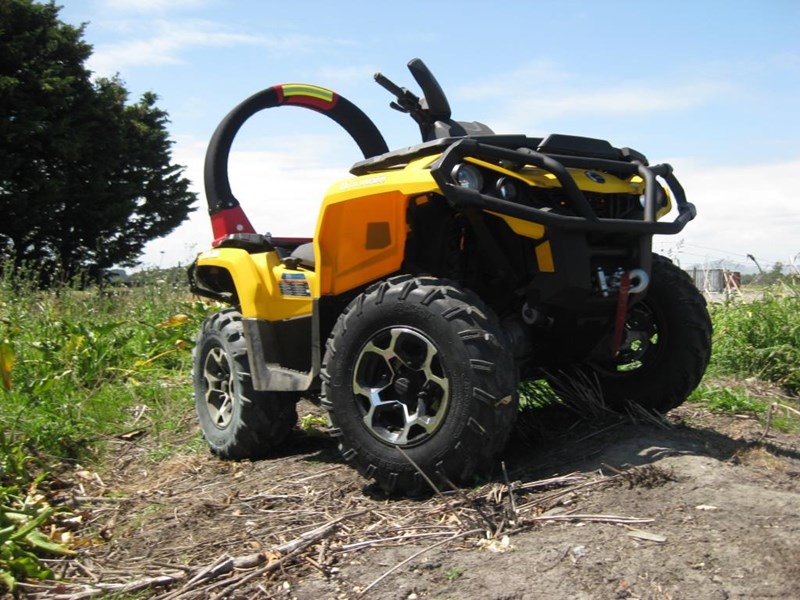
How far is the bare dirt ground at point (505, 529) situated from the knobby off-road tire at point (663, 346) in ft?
0.67

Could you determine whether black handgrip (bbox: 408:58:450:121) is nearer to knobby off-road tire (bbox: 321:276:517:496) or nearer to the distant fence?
knobby off-road tire (bbox: 321:276:517:496)

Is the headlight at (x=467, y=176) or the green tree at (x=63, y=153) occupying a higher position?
the green tree at (x=63, y=153)

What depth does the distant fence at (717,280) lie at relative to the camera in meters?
7.69

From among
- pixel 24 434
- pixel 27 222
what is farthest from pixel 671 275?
pixel 27 222

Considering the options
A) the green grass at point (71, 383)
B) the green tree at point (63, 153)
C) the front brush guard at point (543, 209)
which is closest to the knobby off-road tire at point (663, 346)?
the front brush guard at point (543, 209)

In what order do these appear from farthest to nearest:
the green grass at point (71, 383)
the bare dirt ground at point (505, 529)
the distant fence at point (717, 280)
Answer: the distant fence at point (717, 280) → the green grass at point (71, 383) → the bare dirt ground at point (505, 529)

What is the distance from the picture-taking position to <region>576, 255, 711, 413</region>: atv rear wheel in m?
4.23

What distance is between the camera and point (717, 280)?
7988mm

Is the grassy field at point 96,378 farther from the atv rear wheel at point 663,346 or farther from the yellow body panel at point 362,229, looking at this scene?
the yellow body panel at point 362,229

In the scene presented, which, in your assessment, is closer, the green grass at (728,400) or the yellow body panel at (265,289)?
the yellow body panel at (265,289)

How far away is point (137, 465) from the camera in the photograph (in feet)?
16.8

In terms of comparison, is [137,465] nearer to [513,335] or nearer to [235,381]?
[235,381]

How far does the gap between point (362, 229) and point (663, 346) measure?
63.8 inches

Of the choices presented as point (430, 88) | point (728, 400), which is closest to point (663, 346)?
point (728, 400)
